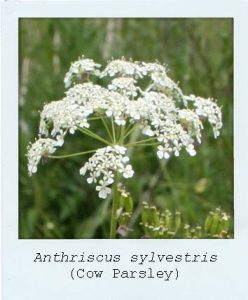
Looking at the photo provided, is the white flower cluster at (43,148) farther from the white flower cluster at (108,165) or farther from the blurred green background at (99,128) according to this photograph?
the blurred green background at (99,128)

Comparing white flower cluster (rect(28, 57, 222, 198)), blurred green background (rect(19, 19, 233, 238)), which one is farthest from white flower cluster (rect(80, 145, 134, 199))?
blurred green background (rect(19, 19, 233, 238))

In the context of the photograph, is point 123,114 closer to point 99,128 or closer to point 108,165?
point 108,165

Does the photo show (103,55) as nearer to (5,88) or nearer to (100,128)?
(100,128)

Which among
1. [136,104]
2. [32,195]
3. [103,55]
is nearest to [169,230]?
[136,104]

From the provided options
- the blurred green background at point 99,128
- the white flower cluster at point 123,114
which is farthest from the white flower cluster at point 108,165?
the blurred green background at point 99,128

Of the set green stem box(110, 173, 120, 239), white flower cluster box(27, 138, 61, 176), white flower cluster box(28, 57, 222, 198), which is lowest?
green stem box(110, 173, 120, 239)

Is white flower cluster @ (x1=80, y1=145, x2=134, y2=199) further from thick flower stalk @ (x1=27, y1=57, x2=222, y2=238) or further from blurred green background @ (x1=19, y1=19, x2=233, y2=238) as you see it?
blurred green background @ (x1=19, y1=19, x2=233, y2=238)

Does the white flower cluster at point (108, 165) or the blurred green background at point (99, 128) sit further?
the blurred green background at point (99, 128)

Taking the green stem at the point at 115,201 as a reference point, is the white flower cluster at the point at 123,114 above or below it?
above
